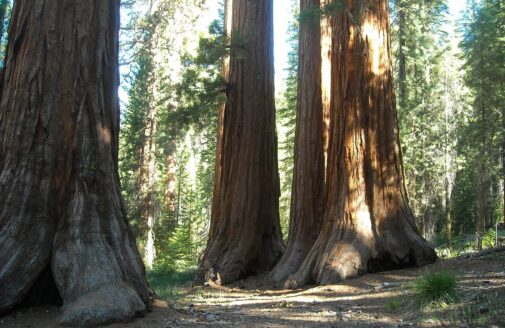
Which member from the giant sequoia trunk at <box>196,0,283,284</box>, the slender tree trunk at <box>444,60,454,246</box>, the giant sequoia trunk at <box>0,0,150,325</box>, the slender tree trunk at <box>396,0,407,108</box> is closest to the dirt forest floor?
the giant sequoia trunk at <box>0,0,150,325</box>

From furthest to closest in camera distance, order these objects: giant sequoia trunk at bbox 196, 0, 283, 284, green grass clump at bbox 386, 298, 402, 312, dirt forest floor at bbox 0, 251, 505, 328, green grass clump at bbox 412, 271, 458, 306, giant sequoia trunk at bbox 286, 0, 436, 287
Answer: giant sequoia trunk at bbox 196, 0, 283, 284
giant sequoia trunk at bbox 286, 0, 436, 287
green grass clump at bbox 386, 298, 402, 312
green grass clump at bbox 412, 271, 458, 306
dirt forest floor at bbox 0, 251, 505, 328

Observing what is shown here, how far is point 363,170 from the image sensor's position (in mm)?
8898

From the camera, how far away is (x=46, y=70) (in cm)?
540

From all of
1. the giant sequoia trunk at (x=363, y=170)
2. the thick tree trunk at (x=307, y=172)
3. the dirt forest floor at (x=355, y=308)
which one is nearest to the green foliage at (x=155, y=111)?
the thick tree trunk at (x=307, y=172)

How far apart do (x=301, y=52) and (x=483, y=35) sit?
16029 millimetres

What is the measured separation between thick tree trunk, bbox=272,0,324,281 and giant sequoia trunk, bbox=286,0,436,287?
3.98 feet

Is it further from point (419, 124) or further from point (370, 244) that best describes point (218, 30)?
point (419, 124)

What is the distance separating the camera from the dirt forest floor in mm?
4887

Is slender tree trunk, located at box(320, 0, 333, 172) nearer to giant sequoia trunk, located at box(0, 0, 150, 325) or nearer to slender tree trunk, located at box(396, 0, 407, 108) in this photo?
giant sequoia trunk, located at box(0, 0, 150, 325)

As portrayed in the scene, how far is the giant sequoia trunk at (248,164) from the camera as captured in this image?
11.5 m

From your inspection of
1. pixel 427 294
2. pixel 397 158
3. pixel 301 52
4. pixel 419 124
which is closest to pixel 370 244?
pixel 397 158

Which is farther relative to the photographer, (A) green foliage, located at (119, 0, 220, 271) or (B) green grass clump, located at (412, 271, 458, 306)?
(A) green foliage, located at (119, 0, 220, 271)

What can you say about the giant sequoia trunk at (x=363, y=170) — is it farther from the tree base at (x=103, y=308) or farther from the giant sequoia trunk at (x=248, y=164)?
the tree base at (x=103, y=308)

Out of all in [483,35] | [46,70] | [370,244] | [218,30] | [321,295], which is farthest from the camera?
[483,35]
